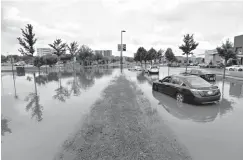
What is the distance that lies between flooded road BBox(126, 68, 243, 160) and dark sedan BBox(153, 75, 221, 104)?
15.8 inches

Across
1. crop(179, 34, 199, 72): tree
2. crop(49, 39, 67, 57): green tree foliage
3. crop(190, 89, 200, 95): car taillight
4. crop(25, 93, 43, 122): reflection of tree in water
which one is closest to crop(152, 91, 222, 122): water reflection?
crop(190, 89, 200, 95): car taillight

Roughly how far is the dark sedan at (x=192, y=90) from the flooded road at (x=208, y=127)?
15.8 inches

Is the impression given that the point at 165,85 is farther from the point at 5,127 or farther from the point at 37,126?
the point at 5,127

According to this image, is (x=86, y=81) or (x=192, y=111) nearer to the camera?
(x=192, y=111)

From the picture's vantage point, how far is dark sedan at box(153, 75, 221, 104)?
656 centimetres

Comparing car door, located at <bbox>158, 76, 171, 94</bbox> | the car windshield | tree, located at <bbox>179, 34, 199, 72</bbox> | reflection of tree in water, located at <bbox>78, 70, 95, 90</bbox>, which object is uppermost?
tree, located at <bbox>179, 34, 199, 72</bbox>

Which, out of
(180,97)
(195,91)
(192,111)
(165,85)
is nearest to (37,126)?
(192,111)

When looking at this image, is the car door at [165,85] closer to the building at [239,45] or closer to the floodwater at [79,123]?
the floodwater at [79,123]

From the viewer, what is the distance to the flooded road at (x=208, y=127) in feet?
11.3

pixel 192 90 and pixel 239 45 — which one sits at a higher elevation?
pixel 239 45

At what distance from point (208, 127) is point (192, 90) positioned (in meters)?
2.33

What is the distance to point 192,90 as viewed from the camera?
6.71 metres

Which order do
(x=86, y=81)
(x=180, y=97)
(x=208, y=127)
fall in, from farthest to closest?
(x=86, y=81) < (x=180, y=97) < (x=208, y=127)

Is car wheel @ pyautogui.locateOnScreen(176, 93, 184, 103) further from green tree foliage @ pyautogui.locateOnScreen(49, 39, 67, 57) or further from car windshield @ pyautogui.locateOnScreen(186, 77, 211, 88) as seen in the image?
green tree foliage @ pyautogui.locateOnScreen(49, 39, 67, 57)
